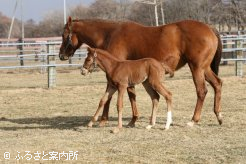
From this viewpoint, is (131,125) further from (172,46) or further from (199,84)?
(172,46)

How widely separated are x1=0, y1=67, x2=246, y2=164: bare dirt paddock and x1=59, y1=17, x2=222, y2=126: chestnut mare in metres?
0.62

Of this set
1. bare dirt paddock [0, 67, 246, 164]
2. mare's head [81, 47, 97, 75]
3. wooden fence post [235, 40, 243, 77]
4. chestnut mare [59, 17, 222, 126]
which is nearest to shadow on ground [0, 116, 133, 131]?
bare dirt paddock [0, 67, 246, 164]

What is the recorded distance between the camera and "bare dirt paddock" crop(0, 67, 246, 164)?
5977mm

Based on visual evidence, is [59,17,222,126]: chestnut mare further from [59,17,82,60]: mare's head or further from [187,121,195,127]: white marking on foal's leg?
[59,17,82,60]: mare's head

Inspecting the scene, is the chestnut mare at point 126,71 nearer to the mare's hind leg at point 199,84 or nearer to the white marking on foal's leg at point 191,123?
the white marking on foal's leg at point 191,123

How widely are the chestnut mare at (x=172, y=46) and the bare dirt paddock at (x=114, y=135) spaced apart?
2.02ft

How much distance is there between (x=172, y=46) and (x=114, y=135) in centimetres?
188

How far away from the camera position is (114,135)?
24.1 ft

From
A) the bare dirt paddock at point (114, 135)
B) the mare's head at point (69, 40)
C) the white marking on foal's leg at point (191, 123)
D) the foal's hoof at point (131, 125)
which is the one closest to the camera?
the bare dirt paddock at point (114, 135)

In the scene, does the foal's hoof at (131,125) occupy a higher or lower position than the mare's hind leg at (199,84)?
lower

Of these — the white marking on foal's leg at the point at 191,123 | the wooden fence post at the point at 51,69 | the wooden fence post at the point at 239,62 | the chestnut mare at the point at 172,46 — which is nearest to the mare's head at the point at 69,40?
the chestnut mare at the point at 172,46

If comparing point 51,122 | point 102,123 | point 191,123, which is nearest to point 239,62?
point 191,123

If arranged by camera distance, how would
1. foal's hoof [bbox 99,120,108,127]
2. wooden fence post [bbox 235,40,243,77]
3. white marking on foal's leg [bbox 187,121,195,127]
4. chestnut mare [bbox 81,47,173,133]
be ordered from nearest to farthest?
chestnut mare [bbox 81,47,173,133], white marking on foal's leg [bbox 187,121,195,127], foal's hoof [bbox 99,120,108,127], wooden fence post [bbox 235,40,243,77]

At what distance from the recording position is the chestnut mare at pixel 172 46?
26.8ft
